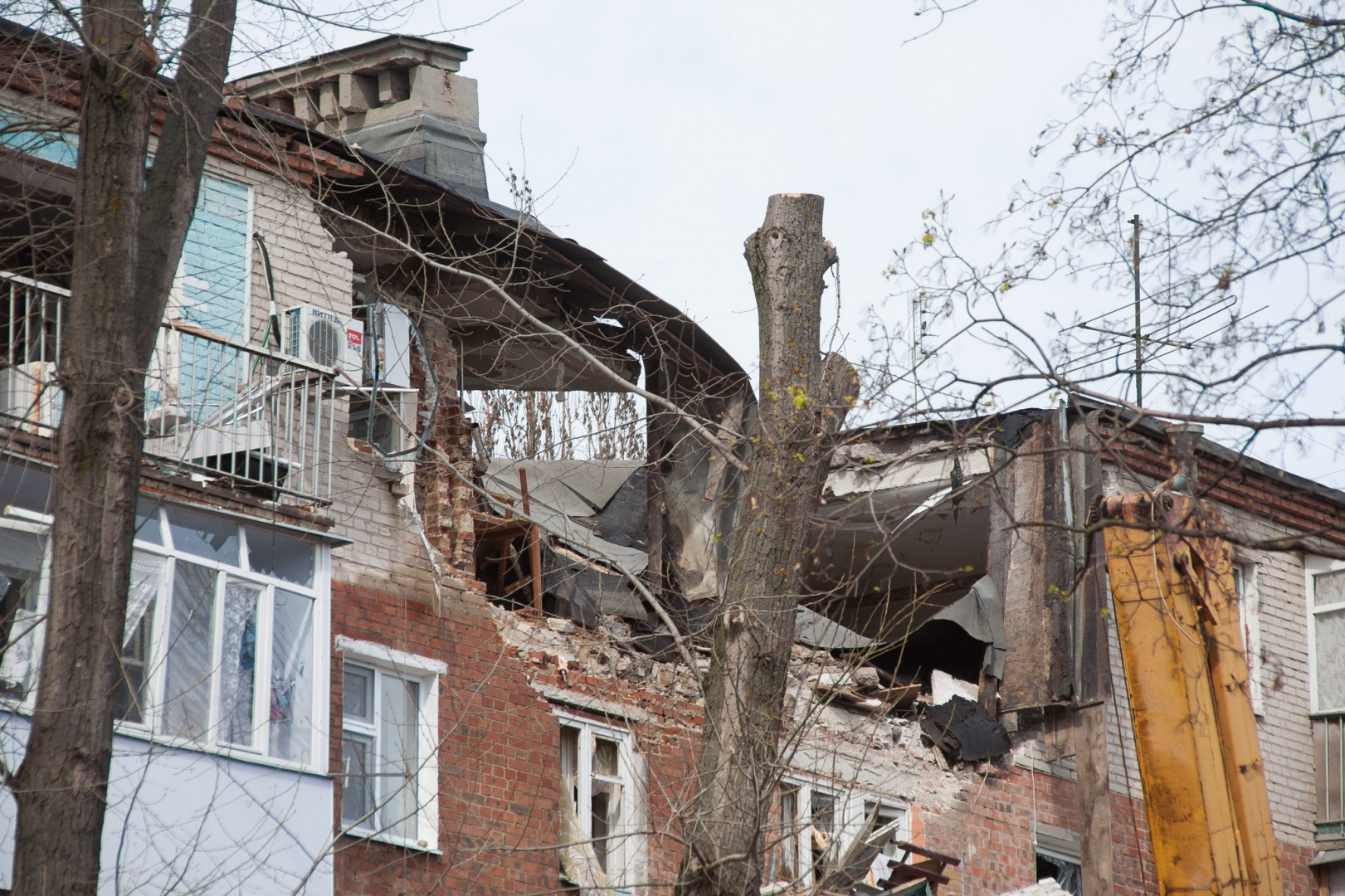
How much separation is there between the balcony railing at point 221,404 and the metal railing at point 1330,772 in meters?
12.6

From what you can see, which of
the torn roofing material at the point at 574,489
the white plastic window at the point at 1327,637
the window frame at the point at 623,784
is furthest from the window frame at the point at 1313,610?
the window frame at the point at 623,784

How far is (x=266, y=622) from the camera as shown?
11.0 m

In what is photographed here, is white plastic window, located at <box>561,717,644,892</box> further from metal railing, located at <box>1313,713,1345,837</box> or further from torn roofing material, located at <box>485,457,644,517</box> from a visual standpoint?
metal railing, located at <box>1313,713,1345,837</box>

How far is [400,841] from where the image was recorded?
11789 mm

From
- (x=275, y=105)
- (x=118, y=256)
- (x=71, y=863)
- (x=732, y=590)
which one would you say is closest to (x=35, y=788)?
(x=71, y=863)

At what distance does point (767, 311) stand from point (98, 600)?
416 centimetres

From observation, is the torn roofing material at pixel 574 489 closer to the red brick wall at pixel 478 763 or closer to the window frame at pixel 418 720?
the red brick wall at pixel 478 763

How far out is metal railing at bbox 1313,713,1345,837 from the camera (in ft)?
60.3

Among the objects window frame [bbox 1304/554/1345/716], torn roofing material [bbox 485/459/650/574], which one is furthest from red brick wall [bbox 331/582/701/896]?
window frame [bbox 1304/554/1345/716]

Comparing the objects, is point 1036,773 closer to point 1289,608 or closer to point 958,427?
point 1289,608

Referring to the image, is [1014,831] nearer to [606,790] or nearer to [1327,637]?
[606,790]

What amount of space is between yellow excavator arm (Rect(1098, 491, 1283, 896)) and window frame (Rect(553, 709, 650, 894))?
169 inches

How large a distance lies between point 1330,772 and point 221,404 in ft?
45.1

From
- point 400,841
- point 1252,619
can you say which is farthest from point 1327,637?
point 400,841
